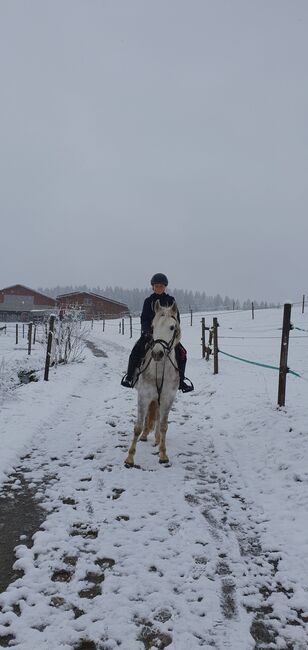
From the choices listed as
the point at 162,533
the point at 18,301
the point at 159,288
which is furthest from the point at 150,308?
the point at 18,301

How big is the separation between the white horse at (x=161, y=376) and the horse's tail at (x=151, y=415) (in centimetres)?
34

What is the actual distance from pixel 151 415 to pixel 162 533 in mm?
3024

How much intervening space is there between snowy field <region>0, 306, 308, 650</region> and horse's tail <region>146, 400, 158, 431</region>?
0.31m

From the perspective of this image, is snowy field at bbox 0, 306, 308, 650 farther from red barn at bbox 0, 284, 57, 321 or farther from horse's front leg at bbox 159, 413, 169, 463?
red barn at bbox 0, 284, 57, 321

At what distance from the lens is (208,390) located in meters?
11.7

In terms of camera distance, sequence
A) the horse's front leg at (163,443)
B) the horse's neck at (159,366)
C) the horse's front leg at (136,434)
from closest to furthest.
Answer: the horse's front leg at (136,434) → the horse's front leg at (163,443) → the horse's neck at (159,366)

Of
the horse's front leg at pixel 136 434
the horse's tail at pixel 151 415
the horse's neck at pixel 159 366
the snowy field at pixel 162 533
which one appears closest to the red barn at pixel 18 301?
the snowy field at pixel 162 533

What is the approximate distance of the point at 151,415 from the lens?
23.5 feet

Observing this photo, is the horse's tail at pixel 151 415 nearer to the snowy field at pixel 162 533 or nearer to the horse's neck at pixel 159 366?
the snowy field at pixel 162 533

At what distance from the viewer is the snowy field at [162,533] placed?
2.94m

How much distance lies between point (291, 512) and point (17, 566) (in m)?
3.20

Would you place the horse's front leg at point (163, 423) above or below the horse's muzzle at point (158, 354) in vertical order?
below

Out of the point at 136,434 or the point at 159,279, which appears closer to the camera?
the point at 136,434

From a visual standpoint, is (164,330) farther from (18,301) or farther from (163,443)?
(18,301)
